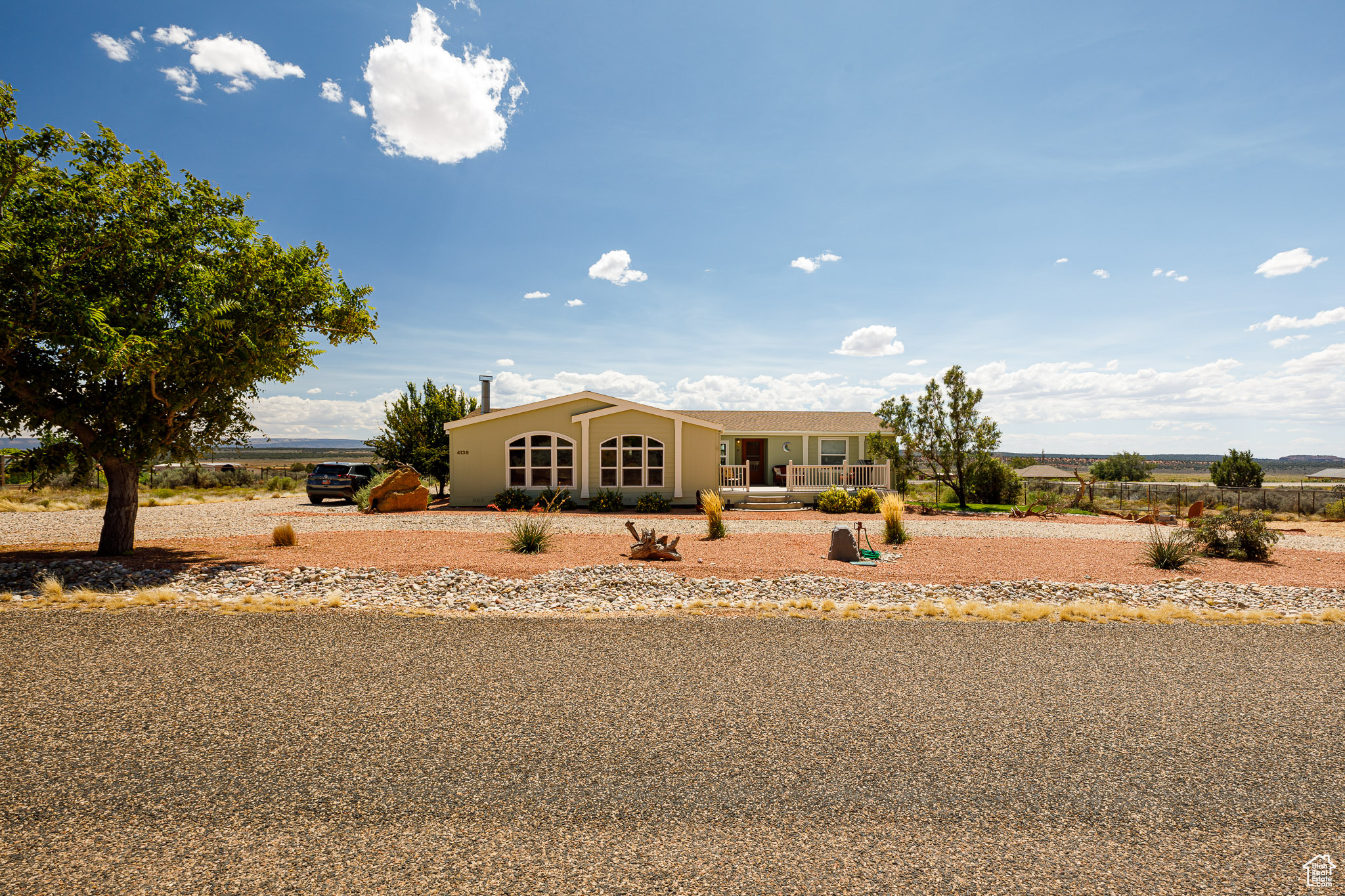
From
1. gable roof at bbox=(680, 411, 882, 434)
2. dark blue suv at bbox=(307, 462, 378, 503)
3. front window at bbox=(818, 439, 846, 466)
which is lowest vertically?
dark blue suv at bbox=(307, 462, 378, 503)

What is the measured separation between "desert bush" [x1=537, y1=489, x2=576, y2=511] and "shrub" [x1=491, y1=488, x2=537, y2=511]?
0.33m

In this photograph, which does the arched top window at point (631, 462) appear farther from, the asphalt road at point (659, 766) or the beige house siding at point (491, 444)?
the asphalt road at point (659, 766)

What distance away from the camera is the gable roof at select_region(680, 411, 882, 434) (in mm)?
26625

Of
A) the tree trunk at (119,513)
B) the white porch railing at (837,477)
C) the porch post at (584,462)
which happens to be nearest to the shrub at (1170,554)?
the white porch railing at (837,477)

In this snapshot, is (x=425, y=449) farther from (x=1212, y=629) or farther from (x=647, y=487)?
(x=1212, y=629)

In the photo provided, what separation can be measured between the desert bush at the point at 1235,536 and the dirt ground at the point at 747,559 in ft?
1.32

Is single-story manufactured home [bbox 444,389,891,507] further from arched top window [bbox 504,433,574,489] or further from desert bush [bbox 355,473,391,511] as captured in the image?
desert bush [bbox 355,473,391,511]

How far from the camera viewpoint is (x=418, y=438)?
2427 centimetres

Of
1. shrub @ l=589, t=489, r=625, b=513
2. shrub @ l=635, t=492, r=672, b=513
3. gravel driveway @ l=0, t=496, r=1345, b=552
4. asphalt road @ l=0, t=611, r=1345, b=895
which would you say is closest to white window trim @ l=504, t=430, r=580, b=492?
shrub @ l=589, t=489, r=625, b=513

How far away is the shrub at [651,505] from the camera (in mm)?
19578

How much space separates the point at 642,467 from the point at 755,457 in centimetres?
799

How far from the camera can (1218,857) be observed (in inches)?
105

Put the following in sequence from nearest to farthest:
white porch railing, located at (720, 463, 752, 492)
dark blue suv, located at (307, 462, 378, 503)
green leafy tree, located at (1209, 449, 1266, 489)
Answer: dark blue suv, located at (307, 462, 378, 503) → white porch railing, located at (720, 463, 752, 492) → green leafy tree, located at (1209, 449, 1266, 489)

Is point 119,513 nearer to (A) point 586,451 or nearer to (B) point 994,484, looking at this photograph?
(A) point 586,451
